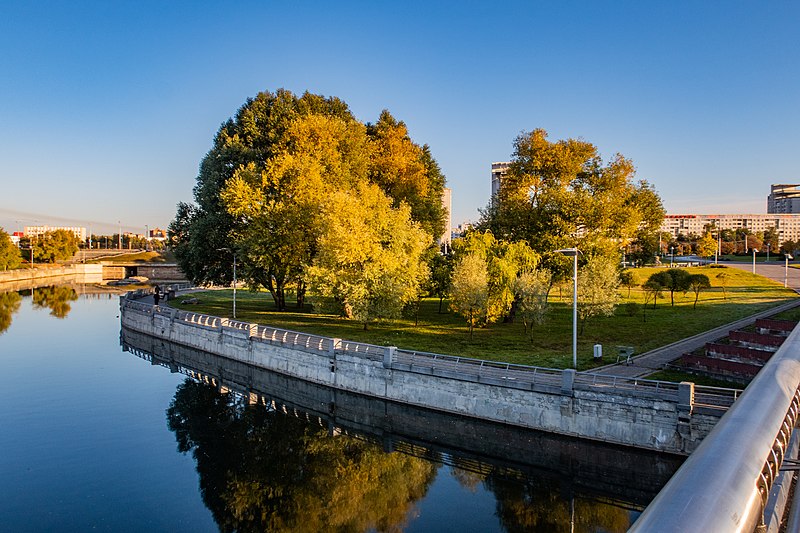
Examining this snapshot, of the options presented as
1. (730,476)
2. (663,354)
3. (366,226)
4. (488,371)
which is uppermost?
(366,226)

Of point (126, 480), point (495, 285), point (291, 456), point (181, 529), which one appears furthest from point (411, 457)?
point (495, 285)

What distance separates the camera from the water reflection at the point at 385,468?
59.3 ft

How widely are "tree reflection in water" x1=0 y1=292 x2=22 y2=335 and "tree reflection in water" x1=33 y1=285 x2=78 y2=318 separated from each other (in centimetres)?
227

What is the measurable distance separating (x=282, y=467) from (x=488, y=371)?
1023 cm

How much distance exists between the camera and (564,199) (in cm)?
4372

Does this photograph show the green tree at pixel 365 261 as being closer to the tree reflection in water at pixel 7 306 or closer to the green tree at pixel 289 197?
the green tree at pixel 289 197

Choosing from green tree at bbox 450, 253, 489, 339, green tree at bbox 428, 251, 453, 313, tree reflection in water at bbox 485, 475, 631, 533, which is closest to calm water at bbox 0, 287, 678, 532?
tree reflection in water at bbox 485, 475, 631, 533

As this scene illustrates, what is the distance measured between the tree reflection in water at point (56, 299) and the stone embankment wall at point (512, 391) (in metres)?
42.9

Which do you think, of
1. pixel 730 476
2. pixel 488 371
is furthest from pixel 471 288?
pixel 730 476

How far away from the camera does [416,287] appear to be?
134ft

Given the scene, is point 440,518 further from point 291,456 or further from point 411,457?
point 291,456

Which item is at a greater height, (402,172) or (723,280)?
(402,172)

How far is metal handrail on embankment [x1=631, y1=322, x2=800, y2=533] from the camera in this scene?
3779 millimetres

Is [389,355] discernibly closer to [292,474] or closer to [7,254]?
[292,474]
